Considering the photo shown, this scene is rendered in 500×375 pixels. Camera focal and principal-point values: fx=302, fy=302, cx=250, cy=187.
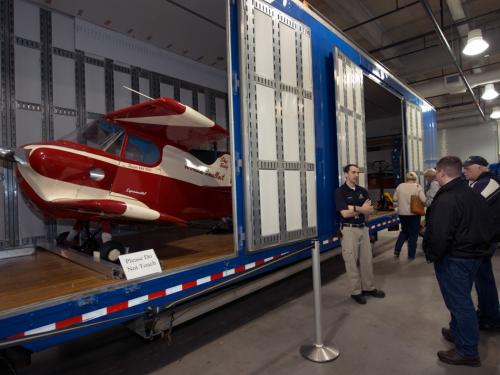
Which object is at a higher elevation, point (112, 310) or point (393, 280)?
point (112, 310)

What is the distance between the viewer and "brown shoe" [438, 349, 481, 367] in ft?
8.78

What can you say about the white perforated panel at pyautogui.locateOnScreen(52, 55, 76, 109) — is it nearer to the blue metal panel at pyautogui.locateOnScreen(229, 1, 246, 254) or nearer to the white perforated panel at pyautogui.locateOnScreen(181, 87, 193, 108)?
the white perforated panel at pyautogui.locateOnScreen(181, 87, 193, 108)

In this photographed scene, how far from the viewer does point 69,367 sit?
2838 mm

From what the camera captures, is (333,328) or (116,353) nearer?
(116,353)

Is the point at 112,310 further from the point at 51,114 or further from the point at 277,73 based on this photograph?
the point at 51,114

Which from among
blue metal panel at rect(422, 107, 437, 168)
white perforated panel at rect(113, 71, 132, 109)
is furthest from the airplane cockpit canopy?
blue metal panel at rect(422, 107, 437, 168)

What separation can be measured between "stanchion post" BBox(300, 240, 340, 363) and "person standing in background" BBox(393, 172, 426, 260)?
4.60m

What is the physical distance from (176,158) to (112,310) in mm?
2443

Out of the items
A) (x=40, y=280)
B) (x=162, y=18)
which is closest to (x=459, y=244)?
(x=40, y=280)

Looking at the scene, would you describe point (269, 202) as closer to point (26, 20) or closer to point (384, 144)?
point (26, 20)

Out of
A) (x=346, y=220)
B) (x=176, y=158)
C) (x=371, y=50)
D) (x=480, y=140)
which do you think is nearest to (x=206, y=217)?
(x=176, y=158)

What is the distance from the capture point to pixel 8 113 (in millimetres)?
4227

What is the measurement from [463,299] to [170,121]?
3424mm

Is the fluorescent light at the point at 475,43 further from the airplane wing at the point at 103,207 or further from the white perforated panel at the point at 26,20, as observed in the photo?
the white perforated panel at the point at 26,20
